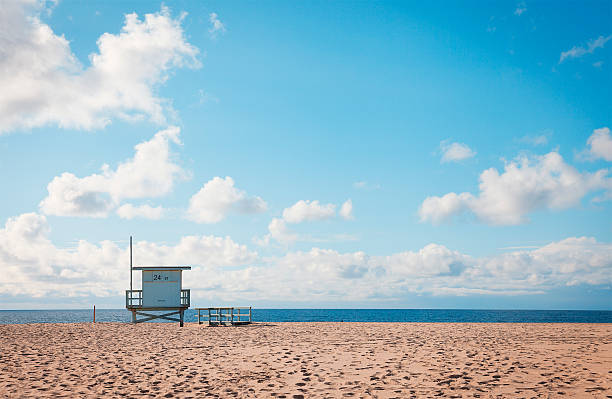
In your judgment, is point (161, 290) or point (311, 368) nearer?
point (311, 368)

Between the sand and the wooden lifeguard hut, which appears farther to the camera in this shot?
the wooden lifeguard hut

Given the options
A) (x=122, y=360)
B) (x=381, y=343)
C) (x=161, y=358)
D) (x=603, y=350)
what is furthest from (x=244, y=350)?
(x=603, y=350)

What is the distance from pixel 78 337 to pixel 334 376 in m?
15.8

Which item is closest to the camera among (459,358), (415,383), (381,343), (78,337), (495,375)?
(415,383)

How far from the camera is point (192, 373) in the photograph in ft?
40.9

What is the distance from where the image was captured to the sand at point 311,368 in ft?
33.7

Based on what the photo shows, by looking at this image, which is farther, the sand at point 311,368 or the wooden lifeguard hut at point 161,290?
the wooden lifeguard hut at point 161,290

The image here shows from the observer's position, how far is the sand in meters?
10.3

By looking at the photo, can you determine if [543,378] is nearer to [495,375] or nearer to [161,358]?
[495,375]

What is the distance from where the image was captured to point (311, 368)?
12852 millimetres

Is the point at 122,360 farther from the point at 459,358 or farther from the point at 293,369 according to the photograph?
the point at 459,358

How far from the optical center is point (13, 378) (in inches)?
457

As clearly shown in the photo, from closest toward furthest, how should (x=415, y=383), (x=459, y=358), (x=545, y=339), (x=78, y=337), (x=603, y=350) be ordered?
(x=415, y=383), (x=459, y=358), (x=603, y=350), (x=545, y=339), (x=78, y=337)

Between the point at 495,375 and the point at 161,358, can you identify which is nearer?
the point at 495,375
